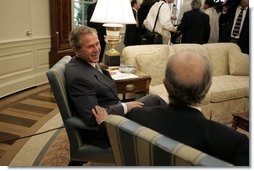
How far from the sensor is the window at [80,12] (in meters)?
3.08

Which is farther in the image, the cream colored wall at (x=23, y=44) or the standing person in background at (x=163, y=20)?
the standing person in background at (x=163, y=20)

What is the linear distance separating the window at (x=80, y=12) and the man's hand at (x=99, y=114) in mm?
1617

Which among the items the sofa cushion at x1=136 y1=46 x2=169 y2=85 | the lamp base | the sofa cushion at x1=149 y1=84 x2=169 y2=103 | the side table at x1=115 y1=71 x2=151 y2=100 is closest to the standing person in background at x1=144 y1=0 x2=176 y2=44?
the sofa cushion at x1=136 y1=46 x2=169 y2=85

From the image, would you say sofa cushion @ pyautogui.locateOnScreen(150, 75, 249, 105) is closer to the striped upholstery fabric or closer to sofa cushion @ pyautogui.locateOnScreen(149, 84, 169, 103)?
sofa cushion @ pyautogui.locateOnScreen(149, 84, 169, 103)

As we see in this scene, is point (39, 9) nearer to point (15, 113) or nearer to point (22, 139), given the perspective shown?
point (15, 113)

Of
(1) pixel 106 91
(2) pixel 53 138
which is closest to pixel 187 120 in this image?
(1) pixel 106 91

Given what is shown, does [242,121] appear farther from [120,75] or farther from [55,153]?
[55,153]

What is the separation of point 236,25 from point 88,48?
4.21 feet

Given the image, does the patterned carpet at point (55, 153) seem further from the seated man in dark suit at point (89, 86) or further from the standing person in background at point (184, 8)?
the standing person in background at point (184, 8)

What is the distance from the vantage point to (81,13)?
3260 millimetres

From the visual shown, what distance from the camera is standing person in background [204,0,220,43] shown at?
8.80 feet

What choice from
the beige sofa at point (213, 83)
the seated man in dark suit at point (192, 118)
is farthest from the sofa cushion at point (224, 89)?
the seated man in dark suit at point (192, 118)

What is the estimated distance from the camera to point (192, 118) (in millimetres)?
938

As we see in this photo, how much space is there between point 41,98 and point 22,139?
31.7 inches
